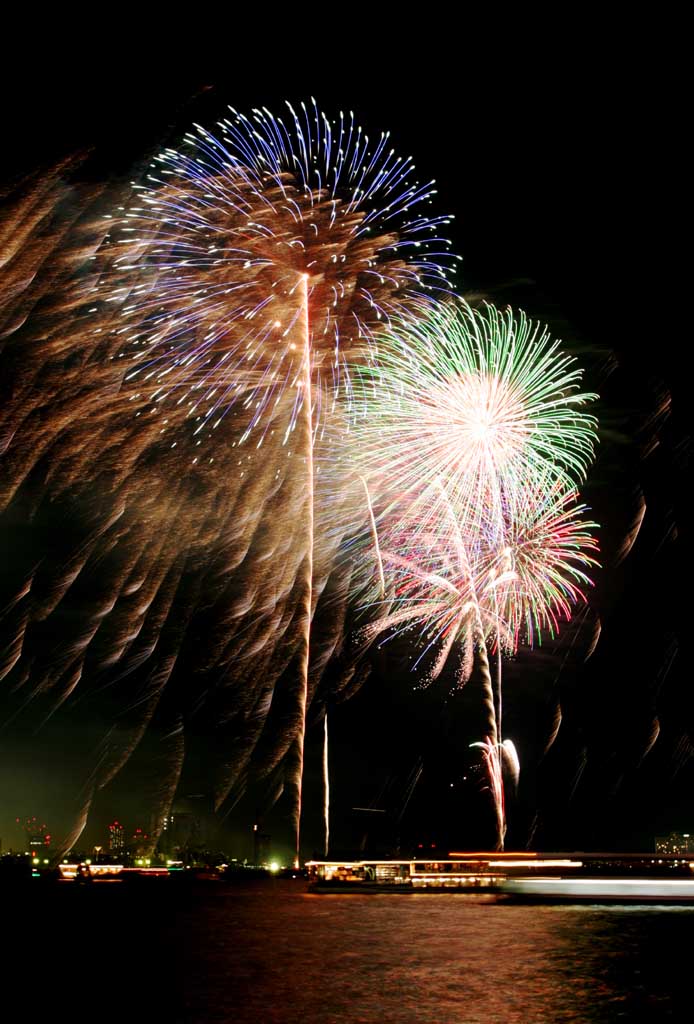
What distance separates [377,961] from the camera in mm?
18219

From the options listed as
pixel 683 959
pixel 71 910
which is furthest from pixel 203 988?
pixel 71 910

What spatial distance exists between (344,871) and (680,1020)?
171ft

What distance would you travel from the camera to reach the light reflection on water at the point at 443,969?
12.4 metres

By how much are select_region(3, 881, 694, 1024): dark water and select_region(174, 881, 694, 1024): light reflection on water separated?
31mm

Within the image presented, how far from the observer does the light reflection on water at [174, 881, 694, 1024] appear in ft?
40.8

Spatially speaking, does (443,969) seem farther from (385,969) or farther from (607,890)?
(607,890)

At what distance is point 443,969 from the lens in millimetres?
16594

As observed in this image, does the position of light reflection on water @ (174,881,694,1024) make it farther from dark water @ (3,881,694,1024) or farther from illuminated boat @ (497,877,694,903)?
illuminated boat @ (497,877,694,903)

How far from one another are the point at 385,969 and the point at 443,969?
Answer: 0.95 m

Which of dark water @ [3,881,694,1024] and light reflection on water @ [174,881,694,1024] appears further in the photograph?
dark water @ [3,881,694,1024]

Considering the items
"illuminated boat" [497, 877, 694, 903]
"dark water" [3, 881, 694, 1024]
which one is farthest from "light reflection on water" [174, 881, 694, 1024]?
"illuminated boat" [497, 877, 694, 903]

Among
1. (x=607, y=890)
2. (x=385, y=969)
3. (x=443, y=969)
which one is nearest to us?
→ (x=443, y=969)

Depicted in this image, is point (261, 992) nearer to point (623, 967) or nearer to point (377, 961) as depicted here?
point (377, 961)

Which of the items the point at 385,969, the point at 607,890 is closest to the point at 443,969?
the point at 385,969
